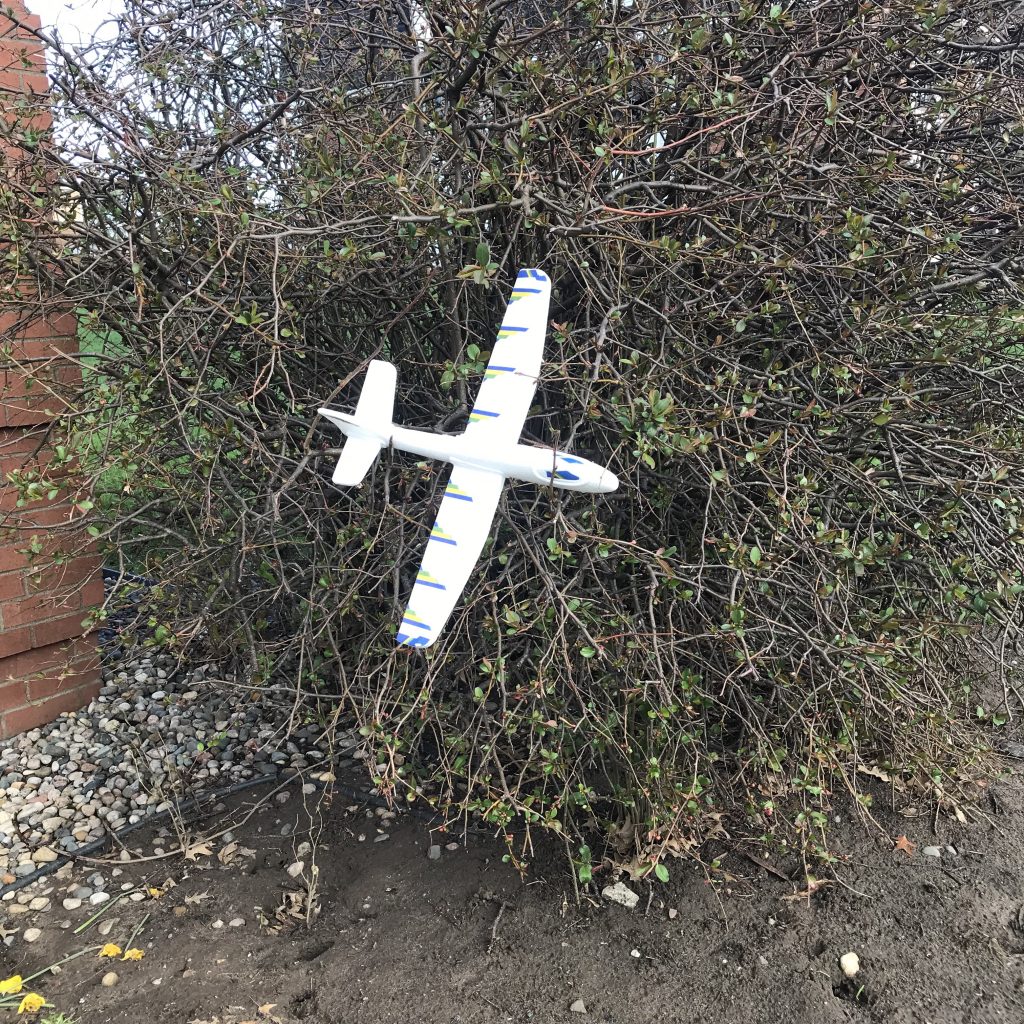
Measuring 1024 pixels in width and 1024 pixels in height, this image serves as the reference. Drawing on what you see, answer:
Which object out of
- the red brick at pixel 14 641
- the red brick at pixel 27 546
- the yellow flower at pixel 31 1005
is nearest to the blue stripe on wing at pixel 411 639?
the yellow flower at pixel 31 1005

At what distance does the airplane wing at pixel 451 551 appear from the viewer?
2002 millimetres

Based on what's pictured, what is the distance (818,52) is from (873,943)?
281cm

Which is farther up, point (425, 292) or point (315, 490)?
point (425, 292)

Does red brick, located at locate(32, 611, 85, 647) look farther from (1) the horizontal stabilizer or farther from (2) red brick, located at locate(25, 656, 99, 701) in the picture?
(1) the horizontal stabilizer

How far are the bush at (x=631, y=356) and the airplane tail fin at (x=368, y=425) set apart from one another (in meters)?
0.15

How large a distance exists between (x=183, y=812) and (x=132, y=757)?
43 centimetres

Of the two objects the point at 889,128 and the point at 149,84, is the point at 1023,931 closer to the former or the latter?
the point at 889,128

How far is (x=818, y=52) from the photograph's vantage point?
94.5 inches

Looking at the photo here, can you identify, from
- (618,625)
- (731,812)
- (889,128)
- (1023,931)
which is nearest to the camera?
(618,625)

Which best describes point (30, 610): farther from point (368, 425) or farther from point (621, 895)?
point (621, 895)

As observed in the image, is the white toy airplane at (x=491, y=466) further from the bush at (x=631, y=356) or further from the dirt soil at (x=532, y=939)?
the dirt soil at (x=532, y=939)

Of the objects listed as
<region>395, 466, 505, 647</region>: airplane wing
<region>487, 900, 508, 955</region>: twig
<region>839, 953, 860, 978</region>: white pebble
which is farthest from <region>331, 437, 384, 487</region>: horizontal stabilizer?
<region>839, 953, 860, 978</region>: white pebble

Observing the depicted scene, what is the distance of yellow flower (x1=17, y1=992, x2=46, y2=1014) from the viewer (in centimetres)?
220

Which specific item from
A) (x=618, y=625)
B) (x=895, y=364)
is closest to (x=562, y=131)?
(x=895, y=364)
